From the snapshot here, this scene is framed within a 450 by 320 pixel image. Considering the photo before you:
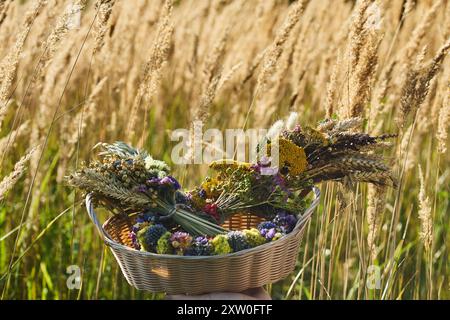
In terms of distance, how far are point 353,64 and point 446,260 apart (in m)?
0.82

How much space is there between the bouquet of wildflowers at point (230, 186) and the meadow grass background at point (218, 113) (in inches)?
8.9

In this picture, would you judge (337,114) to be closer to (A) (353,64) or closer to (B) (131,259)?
(A) (353,64)

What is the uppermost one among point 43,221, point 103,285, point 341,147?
point 341,147

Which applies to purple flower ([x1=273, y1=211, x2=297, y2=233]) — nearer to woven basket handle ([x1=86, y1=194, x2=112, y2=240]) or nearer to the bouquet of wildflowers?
the bouquet of wildflowers

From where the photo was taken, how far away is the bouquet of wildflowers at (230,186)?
1749mm

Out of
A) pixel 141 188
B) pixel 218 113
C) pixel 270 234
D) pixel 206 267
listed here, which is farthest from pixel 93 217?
pixel 218 113

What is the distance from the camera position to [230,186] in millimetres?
1889

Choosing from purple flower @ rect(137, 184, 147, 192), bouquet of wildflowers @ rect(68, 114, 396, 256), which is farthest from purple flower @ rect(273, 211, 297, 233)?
purple flower @ rect(137, 184, 147, 192)

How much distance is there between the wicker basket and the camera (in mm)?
1696

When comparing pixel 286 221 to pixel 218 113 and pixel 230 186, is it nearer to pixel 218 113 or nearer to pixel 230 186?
pixel 230 186

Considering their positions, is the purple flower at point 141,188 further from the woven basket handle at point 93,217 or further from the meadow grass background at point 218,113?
the meadow grass background at point 218,113

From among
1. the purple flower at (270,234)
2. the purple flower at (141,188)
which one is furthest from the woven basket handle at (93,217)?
the purple flower at (270,234)

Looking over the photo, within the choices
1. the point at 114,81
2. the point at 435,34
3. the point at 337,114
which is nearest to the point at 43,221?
the point at 114,81

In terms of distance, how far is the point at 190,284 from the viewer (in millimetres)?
1733
